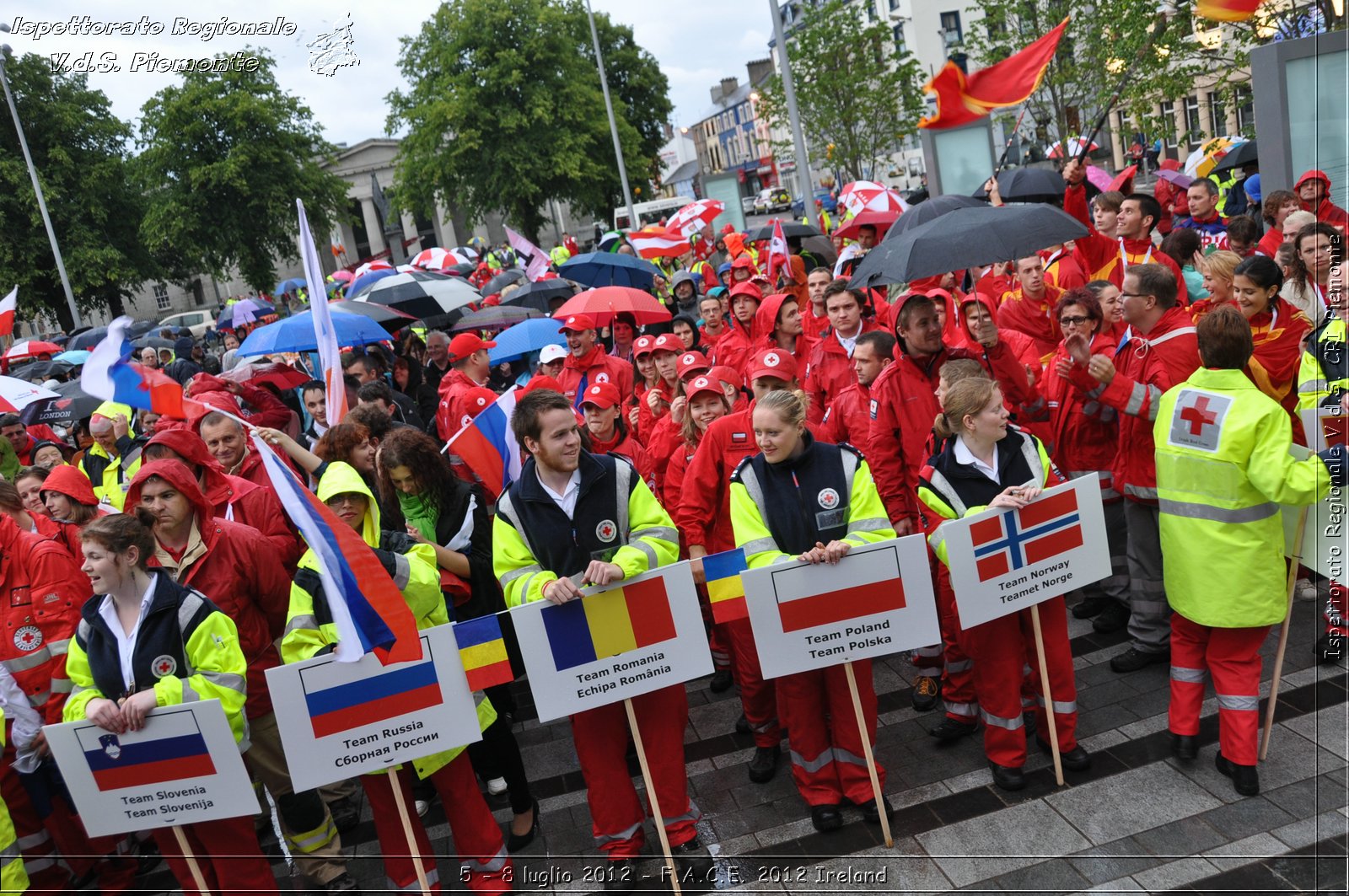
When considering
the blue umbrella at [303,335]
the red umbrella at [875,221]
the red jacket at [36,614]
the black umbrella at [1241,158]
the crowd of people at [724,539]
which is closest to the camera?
the crowd of people at [724,539]

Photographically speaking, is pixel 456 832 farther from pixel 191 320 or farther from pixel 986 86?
pixel 191 320

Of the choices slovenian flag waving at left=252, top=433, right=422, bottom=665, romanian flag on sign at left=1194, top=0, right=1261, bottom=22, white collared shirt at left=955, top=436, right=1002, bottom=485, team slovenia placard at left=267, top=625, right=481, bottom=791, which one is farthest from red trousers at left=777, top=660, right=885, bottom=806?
romanian flag on sign at left=1194, top=0, right=1261, bottom=22

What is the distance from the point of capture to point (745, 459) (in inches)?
192

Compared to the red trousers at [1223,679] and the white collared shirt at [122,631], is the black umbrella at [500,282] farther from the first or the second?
the red trousers at [1223,679]

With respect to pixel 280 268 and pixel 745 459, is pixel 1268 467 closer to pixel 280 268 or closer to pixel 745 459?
pixel 745 459

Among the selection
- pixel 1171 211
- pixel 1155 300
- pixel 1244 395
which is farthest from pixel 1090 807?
pixel 1171 211

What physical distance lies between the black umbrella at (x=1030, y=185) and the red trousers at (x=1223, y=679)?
6702mm

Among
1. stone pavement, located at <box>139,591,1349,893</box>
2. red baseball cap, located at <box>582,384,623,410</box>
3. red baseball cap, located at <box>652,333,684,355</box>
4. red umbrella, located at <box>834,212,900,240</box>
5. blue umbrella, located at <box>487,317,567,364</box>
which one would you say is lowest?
stone pavement, located at <box>139,591,1349,893</box>

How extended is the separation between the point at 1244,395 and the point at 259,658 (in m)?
4.78

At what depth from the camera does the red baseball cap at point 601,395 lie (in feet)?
21.5

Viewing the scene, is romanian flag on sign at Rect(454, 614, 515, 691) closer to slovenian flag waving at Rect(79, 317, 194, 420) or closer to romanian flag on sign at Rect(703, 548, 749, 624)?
romanian flag on sign at Rect(703, 548, 749, 624)

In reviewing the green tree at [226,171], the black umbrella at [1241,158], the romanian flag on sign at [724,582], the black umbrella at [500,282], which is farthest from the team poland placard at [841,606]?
the green tree at [226,171]

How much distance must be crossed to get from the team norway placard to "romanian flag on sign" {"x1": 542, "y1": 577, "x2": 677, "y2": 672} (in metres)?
1.34

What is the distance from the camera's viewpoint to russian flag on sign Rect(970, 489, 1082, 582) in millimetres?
4664
